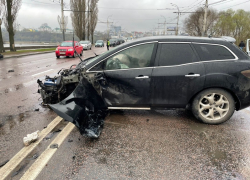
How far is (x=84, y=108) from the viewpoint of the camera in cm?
353

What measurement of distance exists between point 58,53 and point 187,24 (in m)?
52.3

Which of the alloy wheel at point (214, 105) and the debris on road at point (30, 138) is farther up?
the alloy wheel at point (214, 105)

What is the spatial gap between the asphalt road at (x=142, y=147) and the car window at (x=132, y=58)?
1128mm

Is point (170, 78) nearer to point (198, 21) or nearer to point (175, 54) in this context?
point (175, 54)

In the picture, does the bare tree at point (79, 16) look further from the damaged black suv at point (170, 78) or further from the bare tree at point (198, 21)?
the damaged black suv at point (170, 78)

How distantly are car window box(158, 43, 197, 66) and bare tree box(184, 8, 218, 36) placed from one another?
54860mm

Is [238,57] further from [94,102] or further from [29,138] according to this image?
[29,138]

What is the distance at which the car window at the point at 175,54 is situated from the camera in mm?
3756

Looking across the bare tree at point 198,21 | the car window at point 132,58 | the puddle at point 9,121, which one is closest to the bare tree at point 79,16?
the bare tree at point 198,21

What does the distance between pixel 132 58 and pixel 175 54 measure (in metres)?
0.83

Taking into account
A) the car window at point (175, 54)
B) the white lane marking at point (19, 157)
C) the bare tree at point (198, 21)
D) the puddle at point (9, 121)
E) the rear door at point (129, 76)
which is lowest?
the white lane marking at point (19, 157)

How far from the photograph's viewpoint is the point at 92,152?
2.95m

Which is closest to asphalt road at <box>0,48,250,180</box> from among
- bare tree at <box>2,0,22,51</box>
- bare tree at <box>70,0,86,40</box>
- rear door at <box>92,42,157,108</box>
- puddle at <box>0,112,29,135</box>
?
puddle at <box>0,112,29,135</box>

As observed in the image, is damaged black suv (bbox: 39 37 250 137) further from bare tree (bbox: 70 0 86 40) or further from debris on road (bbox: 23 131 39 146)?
bare tree (bbox: 70 0 86 40)
